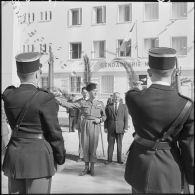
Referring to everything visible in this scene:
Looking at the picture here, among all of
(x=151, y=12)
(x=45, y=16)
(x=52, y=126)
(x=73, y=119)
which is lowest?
(x=73, y=119)

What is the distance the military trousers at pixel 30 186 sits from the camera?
3164 mm

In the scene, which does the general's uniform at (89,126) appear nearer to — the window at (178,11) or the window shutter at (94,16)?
the window at (178,11)

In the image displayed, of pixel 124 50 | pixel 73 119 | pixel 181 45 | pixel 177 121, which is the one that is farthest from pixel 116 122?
pixel 124 50

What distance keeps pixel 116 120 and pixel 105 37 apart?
50.4ft

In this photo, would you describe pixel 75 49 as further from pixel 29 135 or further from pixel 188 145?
pixel 188 145

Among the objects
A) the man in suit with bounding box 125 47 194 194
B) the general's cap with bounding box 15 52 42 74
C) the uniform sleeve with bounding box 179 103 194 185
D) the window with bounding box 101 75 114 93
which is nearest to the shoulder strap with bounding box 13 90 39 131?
the general's cap with bounding box 15 52 42 74

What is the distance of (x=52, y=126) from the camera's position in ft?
10.5

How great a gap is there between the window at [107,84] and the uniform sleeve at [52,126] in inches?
773

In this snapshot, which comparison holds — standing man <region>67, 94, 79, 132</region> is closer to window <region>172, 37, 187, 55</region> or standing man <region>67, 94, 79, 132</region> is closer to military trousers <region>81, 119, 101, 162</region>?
military trousers <region>81, 119, 101, 162</region>

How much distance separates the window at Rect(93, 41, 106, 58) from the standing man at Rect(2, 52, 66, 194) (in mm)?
20135

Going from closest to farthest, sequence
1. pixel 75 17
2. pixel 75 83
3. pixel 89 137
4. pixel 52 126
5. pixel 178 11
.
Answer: pixel 52 126 → pixel 89 137 → pixel 178 11 → pixel 75 17 → pixel 75 83

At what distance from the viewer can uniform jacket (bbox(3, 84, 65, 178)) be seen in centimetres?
320

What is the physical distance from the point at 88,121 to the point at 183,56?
15.2 meters

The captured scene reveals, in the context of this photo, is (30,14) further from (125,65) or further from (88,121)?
(88,121)
